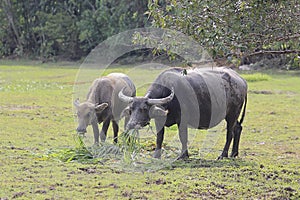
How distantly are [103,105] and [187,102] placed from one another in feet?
5.10

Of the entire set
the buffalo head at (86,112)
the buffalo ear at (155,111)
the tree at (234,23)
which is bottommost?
the buffalo head at (86,112)

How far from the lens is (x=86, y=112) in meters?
9.32

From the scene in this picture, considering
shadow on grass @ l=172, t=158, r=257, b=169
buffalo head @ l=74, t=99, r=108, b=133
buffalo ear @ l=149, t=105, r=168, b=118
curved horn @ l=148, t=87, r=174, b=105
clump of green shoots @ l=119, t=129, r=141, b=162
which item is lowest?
shadow on grass @ l=172, t=158, r=257, b=169

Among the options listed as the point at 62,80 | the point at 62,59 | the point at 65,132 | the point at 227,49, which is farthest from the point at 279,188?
the point at 62,59

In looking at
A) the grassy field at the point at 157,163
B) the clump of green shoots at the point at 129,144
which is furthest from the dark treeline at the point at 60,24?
the clump of green shoots at the point at 129,144

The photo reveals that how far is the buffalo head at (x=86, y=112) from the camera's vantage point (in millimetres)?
9172

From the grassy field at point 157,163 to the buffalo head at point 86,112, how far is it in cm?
43

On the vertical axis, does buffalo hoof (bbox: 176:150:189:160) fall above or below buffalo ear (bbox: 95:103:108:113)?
below

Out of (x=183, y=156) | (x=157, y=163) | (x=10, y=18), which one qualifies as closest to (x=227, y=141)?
(x=183, y=156)

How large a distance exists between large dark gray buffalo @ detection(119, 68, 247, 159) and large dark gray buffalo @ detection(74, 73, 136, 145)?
935mm

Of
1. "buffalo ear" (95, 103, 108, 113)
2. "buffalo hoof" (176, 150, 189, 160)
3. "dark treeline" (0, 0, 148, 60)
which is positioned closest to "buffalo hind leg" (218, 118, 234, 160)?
"buffalo hoof" (176, 150, 189, 160)

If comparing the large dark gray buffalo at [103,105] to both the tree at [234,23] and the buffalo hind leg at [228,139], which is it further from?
the tree at [234,23]

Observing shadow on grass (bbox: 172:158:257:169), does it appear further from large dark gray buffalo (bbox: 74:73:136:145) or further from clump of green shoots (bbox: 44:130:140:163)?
large dark gray buffalo (bbox: 74:73:136:145)

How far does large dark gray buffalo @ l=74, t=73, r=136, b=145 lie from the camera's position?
30.6 feet
